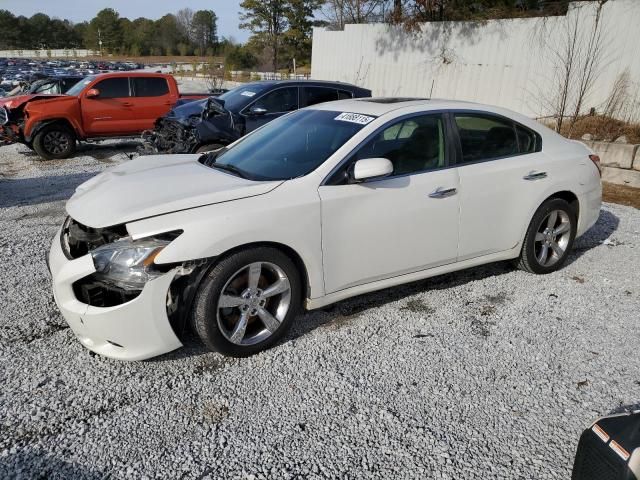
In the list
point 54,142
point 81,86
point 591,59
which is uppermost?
point 591,59

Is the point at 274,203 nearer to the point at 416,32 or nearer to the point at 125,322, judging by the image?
the point at 125,322

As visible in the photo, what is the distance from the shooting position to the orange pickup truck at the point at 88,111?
10.2m

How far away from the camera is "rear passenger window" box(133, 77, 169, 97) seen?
1135cm

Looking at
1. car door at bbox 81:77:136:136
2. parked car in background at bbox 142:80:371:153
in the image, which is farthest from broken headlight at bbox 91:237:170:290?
car door at bbox 81:77:136:136

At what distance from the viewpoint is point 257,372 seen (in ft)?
10.6

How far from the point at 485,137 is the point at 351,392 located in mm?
2442

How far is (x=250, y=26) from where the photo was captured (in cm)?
4388

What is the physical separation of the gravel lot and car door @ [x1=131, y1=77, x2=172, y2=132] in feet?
24.6

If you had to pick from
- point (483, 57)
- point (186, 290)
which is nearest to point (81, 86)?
point (186, 290)

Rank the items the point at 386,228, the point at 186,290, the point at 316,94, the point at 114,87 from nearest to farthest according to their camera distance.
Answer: the point at 186,290
the point at 386,228
the point at 316,94
the point at 114,87

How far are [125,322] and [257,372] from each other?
0.84 m

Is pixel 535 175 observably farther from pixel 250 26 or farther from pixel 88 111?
pixel 250 26

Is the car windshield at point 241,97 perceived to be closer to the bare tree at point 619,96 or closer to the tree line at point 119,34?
the bare tree at point 619,96

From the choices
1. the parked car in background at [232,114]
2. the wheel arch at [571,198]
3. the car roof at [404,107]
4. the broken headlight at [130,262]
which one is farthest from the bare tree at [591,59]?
the broken headlight at [130,262]
